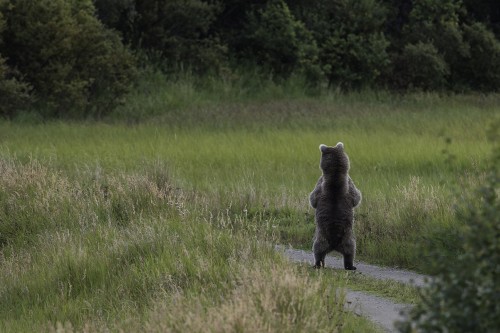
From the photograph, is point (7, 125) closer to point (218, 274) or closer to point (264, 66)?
point (264, 66)

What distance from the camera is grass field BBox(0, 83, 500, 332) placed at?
28.1 ft

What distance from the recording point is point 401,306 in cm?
984

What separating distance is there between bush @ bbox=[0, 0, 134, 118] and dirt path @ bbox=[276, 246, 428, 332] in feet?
57.5

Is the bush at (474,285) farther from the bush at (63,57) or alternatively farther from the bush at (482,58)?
the bush at (482,58)

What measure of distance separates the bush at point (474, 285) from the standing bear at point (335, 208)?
5109mm

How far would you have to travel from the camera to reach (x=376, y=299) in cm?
1015

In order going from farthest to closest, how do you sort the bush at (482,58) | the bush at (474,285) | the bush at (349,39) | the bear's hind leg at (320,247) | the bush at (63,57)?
the bush at (482,58) < the bush at (349,39) < the bush at (63,57) < the bear's hind leg at (320,247) < the bush at (474,285)

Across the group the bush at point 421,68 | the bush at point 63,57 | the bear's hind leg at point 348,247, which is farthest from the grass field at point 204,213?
the bush at point 421,68

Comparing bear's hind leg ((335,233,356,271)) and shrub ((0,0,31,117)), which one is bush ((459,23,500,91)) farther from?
bear's hind leg ((335,233,356,271))

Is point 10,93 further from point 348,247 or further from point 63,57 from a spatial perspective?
point 348,247

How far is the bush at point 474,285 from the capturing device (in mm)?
5797

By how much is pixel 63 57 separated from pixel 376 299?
21.8m

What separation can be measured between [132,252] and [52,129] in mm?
15124

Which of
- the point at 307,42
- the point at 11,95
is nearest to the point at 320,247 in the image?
the point at 11,95
